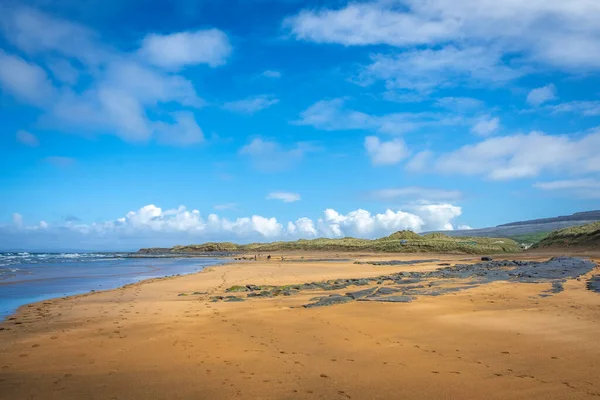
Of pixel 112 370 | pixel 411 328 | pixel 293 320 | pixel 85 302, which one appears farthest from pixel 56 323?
pixel 411 328

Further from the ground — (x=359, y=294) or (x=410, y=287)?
(x=359, y=294)

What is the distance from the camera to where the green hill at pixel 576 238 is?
46656 millimetres

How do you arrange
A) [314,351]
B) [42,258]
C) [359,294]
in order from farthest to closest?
[42,258]
[359,294]
[314,351]

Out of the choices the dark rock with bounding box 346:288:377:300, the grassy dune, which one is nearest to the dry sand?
the dark rock with bounding box 346:288:377:300

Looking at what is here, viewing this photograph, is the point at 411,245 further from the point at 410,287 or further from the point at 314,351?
the point at 314,351

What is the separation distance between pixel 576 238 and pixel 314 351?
53.9m

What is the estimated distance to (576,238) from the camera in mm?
49875

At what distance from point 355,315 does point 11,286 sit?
23.6 metres

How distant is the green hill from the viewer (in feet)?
153

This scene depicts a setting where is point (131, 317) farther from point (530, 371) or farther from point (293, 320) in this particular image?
point (530, 371)

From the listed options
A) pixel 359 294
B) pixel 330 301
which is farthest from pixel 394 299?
pixel 330 301

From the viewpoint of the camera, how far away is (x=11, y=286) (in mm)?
24938

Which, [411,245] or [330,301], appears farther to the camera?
[411,245]

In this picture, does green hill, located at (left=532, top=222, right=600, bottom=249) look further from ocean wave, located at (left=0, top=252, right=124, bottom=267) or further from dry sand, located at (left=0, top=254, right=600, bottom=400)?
ocean wave, located at (left=0, top=252, right=124, bottom=267)
